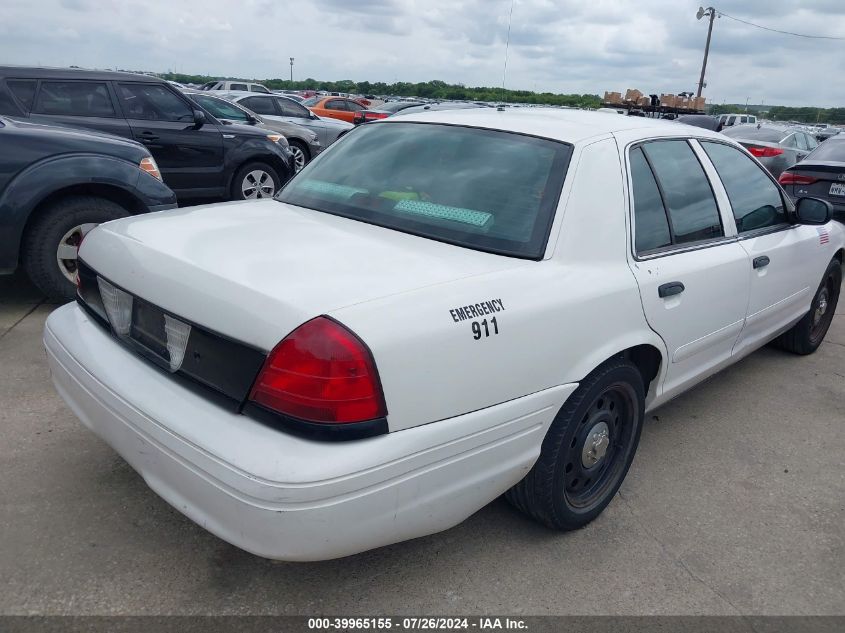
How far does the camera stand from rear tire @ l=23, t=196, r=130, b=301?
4703 millimetres

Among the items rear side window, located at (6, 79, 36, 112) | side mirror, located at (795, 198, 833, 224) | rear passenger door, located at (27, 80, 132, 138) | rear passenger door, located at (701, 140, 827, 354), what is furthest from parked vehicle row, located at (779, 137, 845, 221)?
rear side window, located at (6, 79, 36, 112)

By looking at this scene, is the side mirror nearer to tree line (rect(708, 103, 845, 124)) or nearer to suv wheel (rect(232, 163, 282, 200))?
suv wheel (rect(232, 163, 282, 200))

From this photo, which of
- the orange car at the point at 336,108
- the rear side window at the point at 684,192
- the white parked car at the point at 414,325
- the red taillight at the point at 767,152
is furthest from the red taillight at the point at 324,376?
the orange car at the point at 336,108

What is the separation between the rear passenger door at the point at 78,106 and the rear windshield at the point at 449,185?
445 cm

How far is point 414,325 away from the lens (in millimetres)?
2002

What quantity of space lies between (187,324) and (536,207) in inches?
51.1

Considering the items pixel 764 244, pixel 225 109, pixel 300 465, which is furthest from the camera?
pixel 225 109

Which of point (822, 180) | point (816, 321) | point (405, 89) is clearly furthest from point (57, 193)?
point (405, 89)

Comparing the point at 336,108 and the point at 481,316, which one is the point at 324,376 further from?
the point at 336,108

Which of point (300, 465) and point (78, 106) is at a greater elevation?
point (78, 106)

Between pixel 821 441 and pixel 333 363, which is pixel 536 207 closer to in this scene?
pixel 333 363

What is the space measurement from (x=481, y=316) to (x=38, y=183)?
374 centimetres

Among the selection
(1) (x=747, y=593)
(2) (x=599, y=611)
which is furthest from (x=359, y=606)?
(1) (x=747, y=593)

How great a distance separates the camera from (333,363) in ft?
6.18
